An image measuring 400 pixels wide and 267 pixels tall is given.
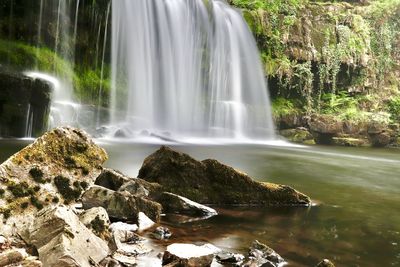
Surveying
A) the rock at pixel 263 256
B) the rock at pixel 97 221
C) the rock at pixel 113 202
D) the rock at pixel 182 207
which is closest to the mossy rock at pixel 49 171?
the rock at pixel 113 202

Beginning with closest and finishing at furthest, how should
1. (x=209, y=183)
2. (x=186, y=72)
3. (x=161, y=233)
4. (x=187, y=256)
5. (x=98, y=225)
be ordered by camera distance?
(x=187, y=256), (x=98, y=225), (x=161, y=233), (x=209, y=183), (x=186, y=72)

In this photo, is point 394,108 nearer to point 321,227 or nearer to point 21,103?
point 21,103

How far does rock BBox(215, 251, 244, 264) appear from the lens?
411 centimetres

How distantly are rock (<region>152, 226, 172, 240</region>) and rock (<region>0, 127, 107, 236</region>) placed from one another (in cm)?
129

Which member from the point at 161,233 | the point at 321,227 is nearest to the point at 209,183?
the point at 321,227

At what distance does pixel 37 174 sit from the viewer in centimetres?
507

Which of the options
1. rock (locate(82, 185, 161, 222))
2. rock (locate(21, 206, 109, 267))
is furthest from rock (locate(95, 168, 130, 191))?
rock (locate(21, 206, 109, 267))

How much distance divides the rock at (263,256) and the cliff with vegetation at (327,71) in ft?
80.6

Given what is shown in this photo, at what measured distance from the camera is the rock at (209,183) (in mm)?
6934

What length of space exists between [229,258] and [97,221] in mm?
1390

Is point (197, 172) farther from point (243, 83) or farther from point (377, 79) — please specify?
point (377, 79)

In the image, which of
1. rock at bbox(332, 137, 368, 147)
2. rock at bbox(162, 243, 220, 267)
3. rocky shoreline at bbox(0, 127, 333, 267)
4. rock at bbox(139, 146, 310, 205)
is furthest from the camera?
rock at bbox(332, 137, 368, 147)

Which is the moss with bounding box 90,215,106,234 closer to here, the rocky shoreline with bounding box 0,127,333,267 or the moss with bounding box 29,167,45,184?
the rocky shoreline with bounding box 0,127,333,267

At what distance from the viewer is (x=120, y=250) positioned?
3.98 meters
